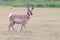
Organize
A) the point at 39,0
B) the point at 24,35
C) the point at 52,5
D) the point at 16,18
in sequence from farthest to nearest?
the point at 39,0, the point at 52,5, the point at 16,18, the point at 24,35

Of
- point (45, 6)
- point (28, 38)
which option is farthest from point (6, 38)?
point (45, 6)

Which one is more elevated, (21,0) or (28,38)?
(28,38)

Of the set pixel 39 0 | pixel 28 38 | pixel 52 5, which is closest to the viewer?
pixel 28 38

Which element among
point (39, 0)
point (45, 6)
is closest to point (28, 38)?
point (45, 6)

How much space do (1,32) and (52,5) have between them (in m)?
30.5

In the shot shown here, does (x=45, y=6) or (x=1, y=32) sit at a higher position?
(x=1, y=32)

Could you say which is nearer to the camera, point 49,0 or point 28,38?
point 28,38

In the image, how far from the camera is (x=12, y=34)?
41.5ft

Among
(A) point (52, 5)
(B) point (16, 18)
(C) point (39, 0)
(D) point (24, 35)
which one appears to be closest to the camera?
(D) point (24, 35)

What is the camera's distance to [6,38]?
11.6 meters

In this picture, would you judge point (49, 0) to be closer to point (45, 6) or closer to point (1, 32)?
point (45, 6)

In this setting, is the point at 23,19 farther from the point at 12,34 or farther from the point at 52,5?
the point at 52,5

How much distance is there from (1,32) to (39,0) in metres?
38.9

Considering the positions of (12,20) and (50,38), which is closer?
(50,38)
